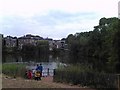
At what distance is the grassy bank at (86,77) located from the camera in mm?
17875

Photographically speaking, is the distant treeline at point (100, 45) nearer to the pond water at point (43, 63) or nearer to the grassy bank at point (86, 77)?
the pond water at point (43, 63)

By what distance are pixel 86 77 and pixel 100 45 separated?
225ft

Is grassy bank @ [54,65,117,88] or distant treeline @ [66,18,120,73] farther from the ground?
distant treeline @ [66,18,120,73]

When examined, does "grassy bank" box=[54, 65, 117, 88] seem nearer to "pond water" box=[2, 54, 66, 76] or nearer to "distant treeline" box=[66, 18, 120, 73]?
"pond water" box=[2, 54, 66, 76]

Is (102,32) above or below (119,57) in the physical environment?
above

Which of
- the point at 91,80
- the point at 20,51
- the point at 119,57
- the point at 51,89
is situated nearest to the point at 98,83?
the point at 91,80

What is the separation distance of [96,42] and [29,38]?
5124 centimetres

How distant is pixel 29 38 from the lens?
449 ft

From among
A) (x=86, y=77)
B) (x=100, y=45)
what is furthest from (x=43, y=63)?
(x=86, y=77)

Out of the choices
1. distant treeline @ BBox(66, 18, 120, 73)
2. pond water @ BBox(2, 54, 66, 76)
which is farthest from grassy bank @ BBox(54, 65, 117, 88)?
distant treeline @ BBox(66, 18, 120, 73)

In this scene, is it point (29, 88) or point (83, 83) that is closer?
point (29, 88)

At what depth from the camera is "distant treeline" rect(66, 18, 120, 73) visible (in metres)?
50.6

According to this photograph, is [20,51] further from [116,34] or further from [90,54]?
[116,34]

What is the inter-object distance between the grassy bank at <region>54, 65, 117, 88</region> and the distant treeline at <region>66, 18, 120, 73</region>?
2268 centimetres
